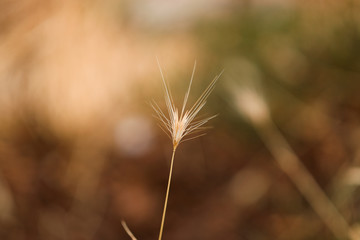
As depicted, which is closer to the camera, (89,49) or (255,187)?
(255,187)

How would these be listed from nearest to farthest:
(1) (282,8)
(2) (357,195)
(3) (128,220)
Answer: (2) (357,195) → (3) (128,220) → (1) (282,8)

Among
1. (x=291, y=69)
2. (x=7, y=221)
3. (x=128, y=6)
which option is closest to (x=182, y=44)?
(x=128, y=6)

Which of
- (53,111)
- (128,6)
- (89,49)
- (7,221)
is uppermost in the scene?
(128,6)

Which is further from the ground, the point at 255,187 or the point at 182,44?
the point at 182,44

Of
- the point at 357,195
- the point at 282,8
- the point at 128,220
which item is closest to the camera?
the point at 357,195

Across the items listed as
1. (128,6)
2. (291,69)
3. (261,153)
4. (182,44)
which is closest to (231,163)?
(261,153)

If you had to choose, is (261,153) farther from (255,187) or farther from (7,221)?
(7,221)
